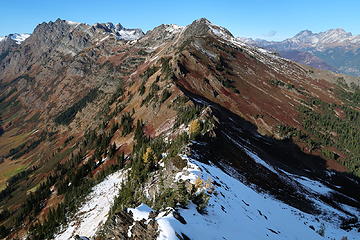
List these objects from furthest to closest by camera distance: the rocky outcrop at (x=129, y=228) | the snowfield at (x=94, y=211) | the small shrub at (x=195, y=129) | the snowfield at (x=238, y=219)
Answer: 1. the small shrub at (x=195, y=129)
2. the snowfield at (x=94, y=211)
3. the snowfield at (x=238, y=219)
4. the rocky outcrop at (x=129, y=228)

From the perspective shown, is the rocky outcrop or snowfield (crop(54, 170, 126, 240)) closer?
the rocky outcrop

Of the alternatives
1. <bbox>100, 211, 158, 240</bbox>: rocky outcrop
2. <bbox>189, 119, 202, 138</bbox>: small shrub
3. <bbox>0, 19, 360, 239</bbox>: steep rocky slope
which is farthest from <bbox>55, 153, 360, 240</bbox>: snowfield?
<bbox>189, 119, 202, 138</bbox>: small shrub

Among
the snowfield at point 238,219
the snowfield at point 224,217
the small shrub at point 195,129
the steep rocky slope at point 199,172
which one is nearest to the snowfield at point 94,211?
the snowfield at point 224,217

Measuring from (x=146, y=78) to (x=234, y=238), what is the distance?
148 m

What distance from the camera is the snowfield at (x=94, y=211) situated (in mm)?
58406

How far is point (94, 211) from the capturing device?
216 feet

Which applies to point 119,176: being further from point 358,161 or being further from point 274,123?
point 358,161

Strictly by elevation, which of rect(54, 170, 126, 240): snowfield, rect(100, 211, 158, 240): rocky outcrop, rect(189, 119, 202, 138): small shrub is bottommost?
rect(54, 170, 126, 240): snowfield

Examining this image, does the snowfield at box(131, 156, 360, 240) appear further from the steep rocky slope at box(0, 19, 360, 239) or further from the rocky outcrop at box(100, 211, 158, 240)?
the rocky outcrop at box(100, 211, 158, 240)

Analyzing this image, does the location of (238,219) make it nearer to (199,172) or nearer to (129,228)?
(199,172)

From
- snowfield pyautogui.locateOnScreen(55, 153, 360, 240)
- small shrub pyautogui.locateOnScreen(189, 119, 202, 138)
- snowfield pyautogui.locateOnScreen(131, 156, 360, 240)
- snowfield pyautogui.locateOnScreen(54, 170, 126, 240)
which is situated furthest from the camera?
small shrub pyautogui.locateOnScreen(189, 119, 202, 138)

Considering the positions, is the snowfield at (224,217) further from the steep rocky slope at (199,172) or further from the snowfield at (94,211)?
the steep rocky slope at (199,172)

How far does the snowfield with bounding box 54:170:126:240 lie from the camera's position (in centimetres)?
5841

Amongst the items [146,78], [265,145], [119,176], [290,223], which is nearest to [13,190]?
[146,78]
